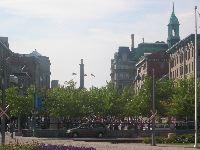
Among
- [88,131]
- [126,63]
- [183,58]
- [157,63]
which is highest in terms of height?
[126,63]

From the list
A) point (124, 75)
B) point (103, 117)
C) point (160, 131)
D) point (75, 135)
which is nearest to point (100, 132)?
point (75, 135)

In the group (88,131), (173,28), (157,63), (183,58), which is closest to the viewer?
(88,131)

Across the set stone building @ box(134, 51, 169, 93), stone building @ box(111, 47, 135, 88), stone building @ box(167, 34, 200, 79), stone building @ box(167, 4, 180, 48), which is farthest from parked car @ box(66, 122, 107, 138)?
stone building @ box(111, 47, 135, 88)

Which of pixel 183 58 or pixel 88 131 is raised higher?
pixel 183 58

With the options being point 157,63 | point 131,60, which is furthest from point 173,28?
point 131,60

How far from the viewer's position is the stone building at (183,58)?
337 ft

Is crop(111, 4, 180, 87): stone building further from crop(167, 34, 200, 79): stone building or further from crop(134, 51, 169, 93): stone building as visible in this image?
crop(167, 34, 200, 79): stone building

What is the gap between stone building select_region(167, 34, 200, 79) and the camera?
10262 centimetres

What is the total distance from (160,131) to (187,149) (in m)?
21.8

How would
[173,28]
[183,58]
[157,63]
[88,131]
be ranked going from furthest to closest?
[173,28]
[157,63]
[183,58]
[88,131]

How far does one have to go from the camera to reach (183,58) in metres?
110

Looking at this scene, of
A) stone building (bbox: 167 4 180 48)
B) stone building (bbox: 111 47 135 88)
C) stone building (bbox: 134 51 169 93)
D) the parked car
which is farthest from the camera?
stone building (bbox: 111 47 135 88)

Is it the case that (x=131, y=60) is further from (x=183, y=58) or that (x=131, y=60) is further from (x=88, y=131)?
(x=88, y=131)

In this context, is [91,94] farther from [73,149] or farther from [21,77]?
[73,149]
